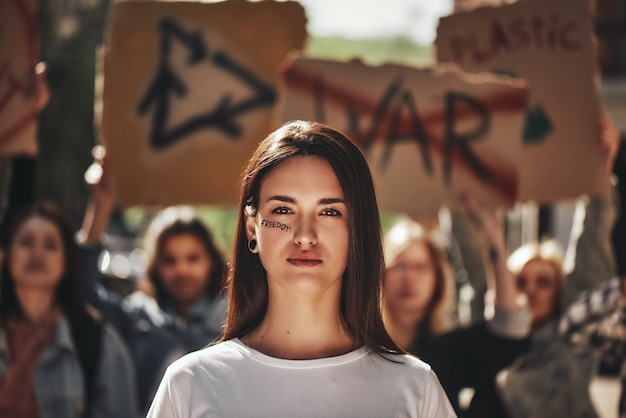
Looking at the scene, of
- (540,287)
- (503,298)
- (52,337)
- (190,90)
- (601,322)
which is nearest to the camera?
(503,298)

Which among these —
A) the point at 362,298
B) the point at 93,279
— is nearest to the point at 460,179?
the point at 93,279

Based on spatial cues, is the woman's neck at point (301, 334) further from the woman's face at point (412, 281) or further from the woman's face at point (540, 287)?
the woman's face at point (540, 287)

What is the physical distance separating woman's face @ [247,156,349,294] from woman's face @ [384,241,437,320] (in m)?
1.86

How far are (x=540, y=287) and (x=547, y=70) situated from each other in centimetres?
84

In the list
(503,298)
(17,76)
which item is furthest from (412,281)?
(17,76)

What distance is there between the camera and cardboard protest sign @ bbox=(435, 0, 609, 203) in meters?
4.12

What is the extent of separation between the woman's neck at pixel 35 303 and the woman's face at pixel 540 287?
1.79 metres

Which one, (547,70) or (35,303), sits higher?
(547,70)

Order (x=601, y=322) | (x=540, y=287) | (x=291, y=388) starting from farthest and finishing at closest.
→ (x=540, y=287)
(x=601, y=322)
(x=291, y=388)

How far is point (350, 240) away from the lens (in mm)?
2010

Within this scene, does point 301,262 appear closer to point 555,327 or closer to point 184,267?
point 555,327

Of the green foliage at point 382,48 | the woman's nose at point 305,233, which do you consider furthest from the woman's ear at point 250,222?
the green foliage at point 382,48

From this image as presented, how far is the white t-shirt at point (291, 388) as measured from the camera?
1.91 m

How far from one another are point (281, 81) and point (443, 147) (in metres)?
0.65
